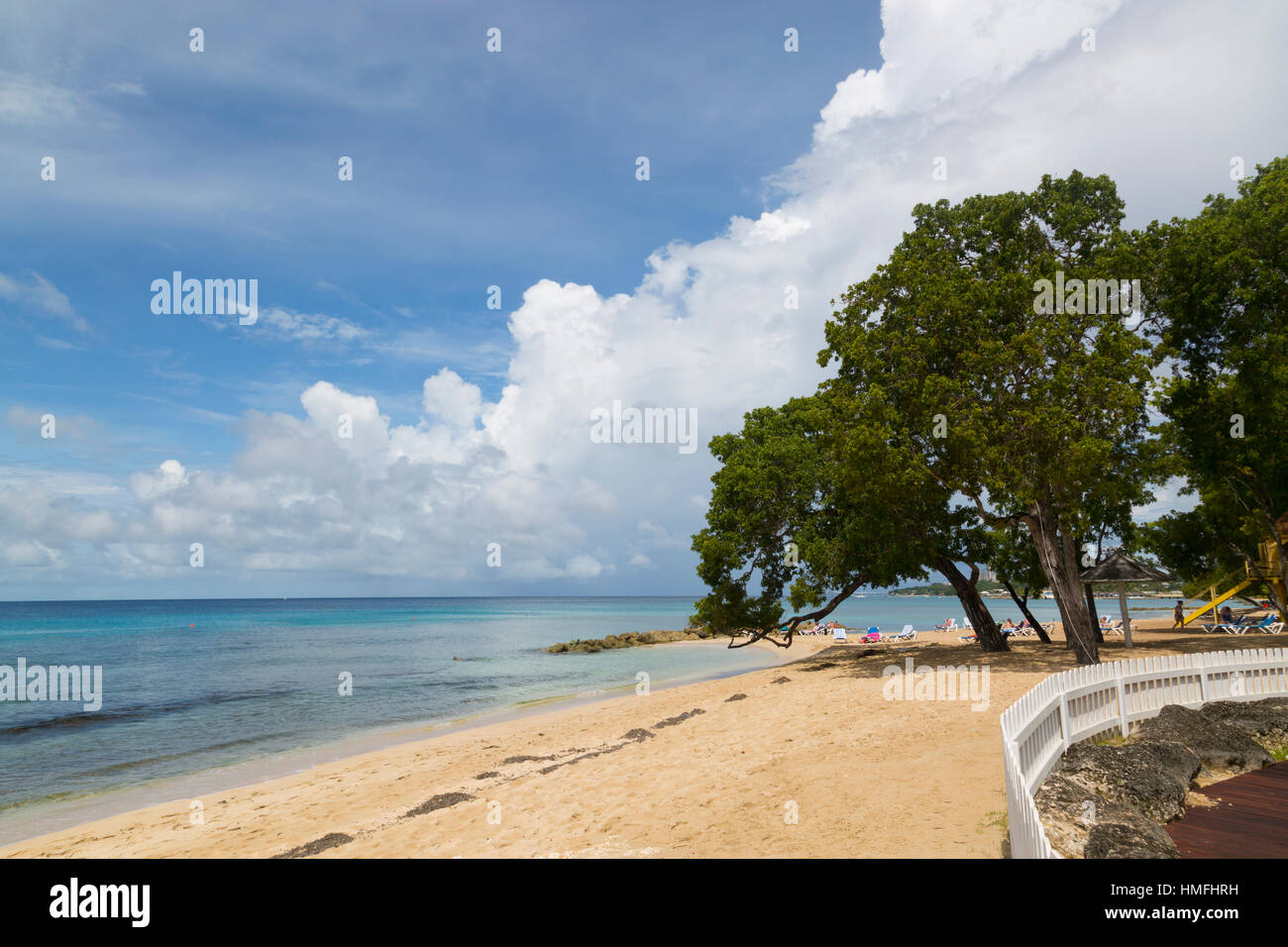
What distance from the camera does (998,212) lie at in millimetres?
19484

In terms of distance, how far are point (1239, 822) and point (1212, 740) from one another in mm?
2214

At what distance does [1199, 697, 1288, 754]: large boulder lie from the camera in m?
8.98

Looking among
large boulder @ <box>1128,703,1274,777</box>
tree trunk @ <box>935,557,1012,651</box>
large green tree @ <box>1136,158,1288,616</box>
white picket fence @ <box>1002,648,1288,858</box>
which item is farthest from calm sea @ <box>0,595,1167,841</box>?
large green tree @ <box>1136,158,1288,616</box>

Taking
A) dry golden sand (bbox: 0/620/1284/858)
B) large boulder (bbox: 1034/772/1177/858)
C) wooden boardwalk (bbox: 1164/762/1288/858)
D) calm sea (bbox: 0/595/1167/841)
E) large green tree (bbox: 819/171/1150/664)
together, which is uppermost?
large green tree (bbox: 819/171/1150/664)

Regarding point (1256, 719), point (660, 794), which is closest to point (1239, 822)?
point (1256, 719)

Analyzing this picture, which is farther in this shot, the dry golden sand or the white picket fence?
the dry golden sand

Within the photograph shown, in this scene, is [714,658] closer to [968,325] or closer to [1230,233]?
[968,325]

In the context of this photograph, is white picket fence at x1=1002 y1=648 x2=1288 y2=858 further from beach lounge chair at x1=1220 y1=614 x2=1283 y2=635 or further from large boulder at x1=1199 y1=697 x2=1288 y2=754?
beach lounge chair at x1=1220 y1=614 x2=1283 y2=635

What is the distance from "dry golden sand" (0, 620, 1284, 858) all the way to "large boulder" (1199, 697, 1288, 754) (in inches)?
113

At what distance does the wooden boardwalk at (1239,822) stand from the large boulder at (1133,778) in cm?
19
